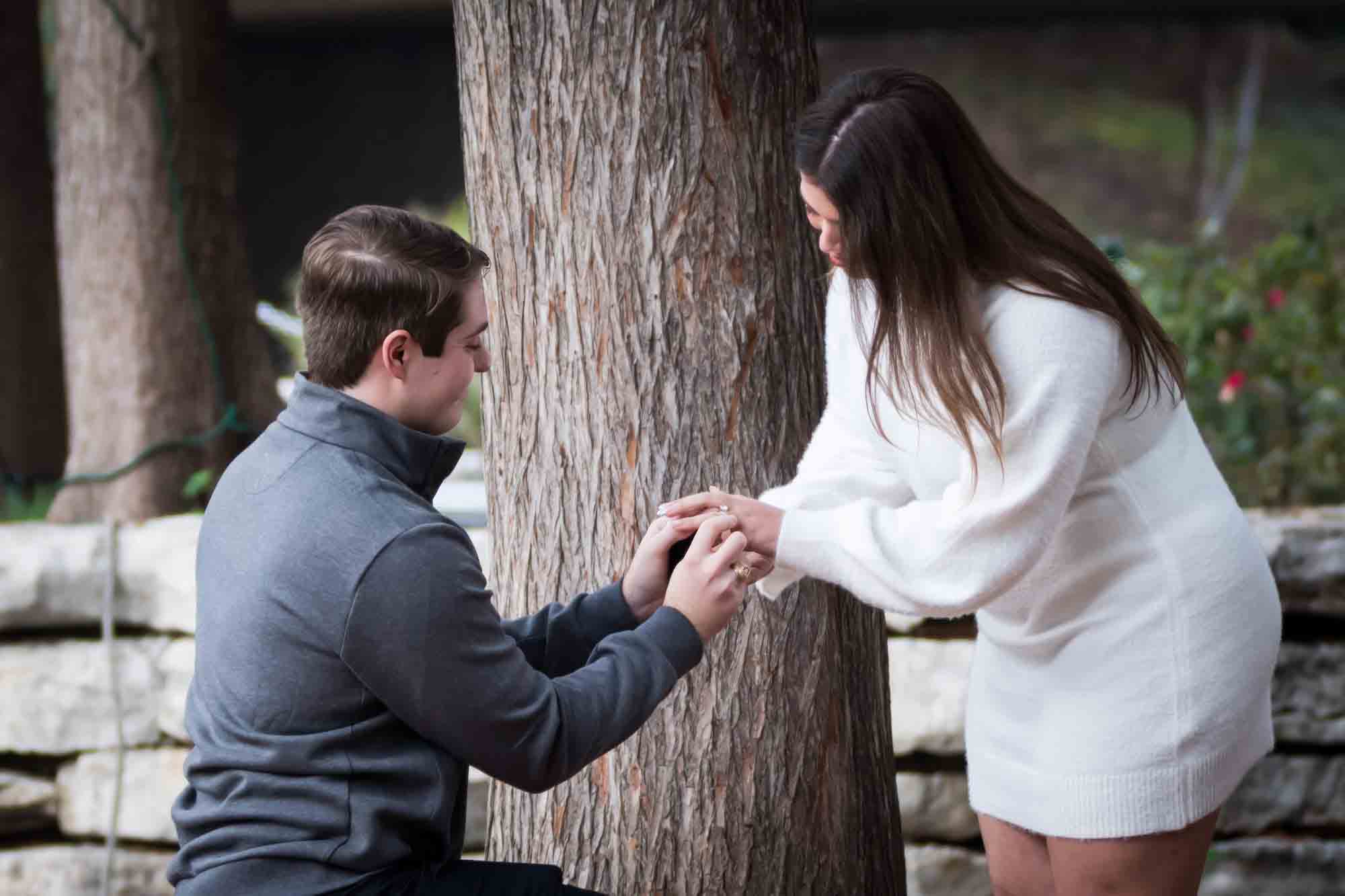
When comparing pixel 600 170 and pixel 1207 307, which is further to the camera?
pixel 1207 307

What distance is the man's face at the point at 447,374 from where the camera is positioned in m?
2.01

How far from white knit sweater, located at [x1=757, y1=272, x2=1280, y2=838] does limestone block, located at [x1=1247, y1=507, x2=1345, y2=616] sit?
151 cm

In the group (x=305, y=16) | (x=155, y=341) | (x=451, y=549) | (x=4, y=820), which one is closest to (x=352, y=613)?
(x=451, y=549)

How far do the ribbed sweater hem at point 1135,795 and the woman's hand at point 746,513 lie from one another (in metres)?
0.55

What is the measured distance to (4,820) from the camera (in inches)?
161

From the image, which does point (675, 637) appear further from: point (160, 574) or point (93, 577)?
point (93, 577)

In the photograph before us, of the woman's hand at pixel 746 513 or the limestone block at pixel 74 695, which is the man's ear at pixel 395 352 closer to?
the woman's hand at pixel 746 513

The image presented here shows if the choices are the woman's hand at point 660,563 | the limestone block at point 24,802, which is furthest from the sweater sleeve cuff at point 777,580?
the limestone block at point 24,802

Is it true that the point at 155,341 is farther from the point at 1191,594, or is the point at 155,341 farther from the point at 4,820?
the point at 1191,594

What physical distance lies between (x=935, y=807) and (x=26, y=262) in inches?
189

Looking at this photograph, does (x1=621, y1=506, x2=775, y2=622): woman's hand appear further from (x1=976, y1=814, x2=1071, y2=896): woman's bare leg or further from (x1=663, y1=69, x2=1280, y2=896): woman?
(x1=976, y1=814, x2=1071, y2=896): woman's bare leg

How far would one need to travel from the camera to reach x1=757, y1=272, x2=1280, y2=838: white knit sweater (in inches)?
85.0

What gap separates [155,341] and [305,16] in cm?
588

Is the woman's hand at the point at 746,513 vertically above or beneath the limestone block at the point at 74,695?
above
